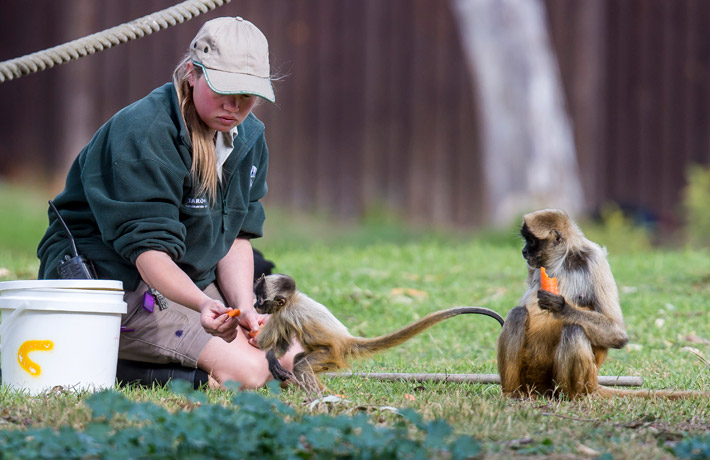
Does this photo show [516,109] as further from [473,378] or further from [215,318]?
[215,318]

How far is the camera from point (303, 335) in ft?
17.6

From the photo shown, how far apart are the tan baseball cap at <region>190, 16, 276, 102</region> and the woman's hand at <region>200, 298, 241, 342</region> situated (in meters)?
1.01

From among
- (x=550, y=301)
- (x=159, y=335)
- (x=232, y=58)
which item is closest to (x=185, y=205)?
(x=159, y=335)

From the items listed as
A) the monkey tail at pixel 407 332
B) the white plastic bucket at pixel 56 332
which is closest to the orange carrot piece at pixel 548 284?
the monkey tail at pixel 407 332

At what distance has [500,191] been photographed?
48.5ft

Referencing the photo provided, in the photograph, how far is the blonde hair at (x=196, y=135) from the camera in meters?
4.93

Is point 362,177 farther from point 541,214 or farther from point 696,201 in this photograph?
point 541,214

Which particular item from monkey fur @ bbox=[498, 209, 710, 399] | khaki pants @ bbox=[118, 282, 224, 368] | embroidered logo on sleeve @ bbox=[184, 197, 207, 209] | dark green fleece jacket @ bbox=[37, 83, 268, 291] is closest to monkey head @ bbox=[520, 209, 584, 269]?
monkey fur @ bbox=[498, 209, 710, 399]

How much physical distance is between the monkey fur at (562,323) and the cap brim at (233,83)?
5.11ft

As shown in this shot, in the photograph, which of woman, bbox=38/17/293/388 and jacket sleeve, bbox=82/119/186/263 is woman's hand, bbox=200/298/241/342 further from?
jacket sleeve, bbox=82/119/186/263

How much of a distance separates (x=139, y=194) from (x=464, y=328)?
3.61 meters

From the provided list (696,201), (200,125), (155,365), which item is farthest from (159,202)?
(696,201)

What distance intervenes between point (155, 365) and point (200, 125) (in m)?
1.39

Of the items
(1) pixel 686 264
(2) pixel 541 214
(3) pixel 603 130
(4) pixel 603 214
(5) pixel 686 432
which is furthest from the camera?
(3) pixel 603 130
